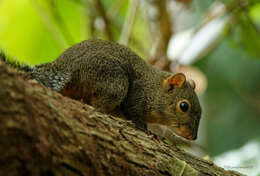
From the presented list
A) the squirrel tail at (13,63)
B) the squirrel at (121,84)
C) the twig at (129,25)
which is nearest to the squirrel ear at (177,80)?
the squirrel at (121,84)

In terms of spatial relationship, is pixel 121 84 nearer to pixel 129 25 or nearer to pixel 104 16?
pixel 129 25

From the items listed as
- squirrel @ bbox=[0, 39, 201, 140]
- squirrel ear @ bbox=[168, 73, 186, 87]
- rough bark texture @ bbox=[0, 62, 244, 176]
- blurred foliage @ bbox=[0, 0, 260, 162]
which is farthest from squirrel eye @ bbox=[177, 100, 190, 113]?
blurred foliage @ bbox=[0, 0, 260, 162]

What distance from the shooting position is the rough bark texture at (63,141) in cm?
188

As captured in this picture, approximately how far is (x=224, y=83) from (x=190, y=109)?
2249mm

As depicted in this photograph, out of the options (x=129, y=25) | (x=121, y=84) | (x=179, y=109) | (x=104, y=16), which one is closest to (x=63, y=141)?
(x=121, y=84)

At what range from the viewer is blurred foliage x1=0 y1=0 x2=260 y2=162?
5.86 metres

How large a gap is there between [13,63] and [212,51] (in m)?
3.90

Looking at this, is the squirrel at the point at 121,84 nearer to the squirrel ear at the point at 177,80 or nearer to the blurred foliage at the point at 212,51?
the squirrel ear at the point at 177,80

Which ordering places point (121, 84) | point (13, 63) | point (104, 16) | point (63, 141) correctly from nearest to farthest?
point (63, 141)
point (13, 63)
point (121, 84)
point (104, 16)

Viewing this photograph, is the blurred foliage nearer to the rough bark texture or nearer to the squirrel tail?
the squirrel tail

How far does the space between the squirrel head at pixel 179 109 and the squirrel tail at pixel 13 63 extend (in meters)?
1.79

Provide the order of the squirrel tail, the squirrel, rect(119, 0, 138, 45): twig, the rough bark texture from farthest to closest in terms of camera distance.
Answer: rect(119, 0, 138, 45): twig
the squirrel
the squirrel tail
the rough bark texture

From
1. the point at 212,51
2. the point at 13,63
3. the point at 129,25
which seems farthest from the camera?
the point at 212,51

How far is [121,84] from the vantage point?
3.63m
